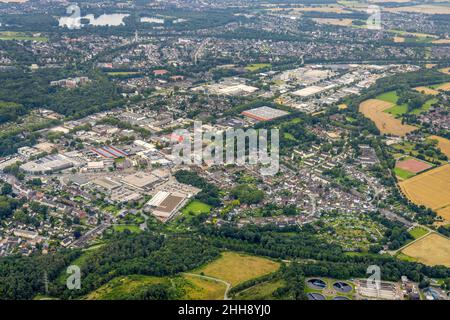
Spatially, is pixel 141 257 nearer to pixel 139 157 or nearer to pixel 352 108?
pixel 139 157

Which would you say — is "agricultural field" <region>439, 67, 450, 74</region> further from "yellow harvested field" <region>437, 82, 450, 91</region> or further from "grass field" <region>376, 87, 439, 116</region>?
"grass field" <region>376, 87, 439, 116</region>

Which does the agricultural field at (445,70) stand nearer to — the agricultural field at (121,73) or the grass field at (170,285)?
the agricultural field at (121,73)

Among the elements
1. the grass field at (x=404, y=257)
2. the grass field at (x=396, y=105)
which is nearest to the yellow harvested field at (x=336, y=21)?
Answer: the grass field at (x=396, y=105)

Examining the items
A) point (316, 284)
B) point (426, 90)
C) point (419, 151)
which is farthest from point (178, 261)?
point (426, 90)

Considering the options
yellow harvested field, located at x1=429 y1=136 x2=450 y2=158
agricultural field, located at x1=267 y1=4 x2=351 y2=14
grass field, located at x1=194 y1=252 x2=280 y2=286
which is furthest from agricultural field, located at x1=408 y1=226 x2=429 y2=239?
agricultural field, located at x1=267 y1=4 x2=351 y2=14
